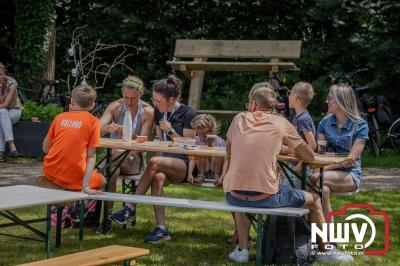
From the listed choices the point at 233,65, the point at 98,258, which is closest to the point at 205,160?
the point at 98,258

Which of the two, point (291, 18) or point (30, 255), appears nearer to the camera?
point (30, 255)

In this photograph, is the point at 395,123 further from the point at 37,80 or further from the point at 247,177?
the point at 247,177

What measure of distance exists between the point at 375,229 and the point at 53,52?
9.90m

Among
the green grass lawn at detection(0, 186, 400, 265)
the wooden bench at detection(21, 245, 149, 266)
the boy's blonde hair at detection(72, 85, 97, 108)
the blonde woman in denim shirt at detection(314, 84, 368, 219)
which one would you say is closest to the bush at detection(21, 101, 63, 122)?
the green grass lawn at detection(0, 186, 400, 265)

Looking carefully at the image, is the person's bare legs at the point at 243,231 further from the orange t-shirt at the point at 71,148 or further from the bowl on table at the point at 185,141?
the orange t-shirt at the point at 71,148

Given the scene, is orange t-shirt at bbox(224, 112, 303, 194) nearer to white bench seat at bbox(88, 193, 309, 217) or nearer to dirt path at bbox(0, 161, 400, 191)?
white bench seat at bbox(88, 193, 309, 217)

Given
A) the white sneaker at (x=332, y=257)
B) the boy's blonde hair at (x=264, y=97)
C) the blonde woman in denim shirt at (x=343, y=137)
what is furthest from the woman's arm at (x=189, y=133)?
the white sneaker at (x=332, y=257)

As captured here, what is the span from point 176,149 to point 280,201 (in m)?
1.01

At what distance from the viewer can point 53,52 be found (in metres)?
16.0

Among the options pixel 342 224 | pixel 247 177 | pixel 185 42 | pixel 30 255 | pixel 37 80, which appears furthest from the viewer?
pixel 37 80

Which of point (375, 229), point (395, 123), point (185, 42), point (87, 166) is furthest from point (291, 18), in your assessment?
point (87, 166)

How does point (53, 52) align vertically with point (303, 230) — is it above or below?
above

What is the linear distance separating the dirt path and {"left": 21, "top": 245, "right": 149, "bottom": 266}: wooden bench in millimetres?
4922

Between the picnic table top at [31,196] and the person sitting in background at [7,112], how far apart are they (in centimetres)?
569
